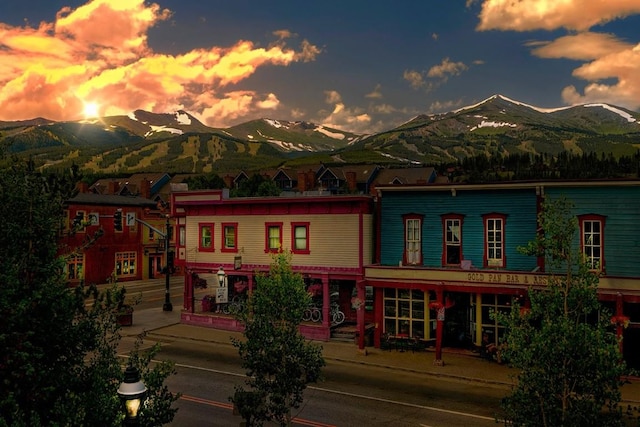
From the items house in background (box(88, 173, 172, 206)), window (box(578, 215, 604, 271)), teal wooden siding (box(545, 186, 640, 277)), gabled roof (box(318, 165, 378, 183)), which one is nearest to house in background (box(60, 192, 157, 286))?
window (box(578, 215, 604, 271))

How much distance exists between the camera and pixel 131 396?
8.30 meters

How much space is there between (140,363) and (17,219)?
352 centimetres

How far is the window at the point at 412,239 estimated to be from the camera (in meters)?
27.5

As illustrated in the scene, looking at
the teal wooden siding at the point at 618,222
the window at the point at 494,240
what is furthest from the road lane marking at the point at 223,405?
the teal wooden siding at the point at 618,222

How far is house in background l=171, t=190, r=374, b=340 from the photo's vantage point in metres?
28.8

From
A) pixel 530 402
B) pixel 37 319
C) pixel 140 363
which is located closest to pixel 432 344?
pixel 530 402

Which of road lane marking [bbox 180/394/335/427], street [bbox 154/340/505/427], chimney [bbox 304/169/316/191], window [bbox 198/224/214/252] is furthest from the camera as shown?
chimney [bbox 304/169/316/191]

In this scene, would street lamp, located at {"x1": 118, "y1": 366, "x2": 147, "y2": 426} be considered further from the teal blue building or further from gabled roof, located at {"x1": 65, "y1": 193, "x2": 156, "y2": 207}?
gabled roof, located at {"x1": 65, "y1": 193, "x2": 156, "y2": 207}

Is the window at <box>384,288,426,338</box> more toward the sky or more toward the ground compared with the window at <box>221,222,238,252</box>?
more toward the ground

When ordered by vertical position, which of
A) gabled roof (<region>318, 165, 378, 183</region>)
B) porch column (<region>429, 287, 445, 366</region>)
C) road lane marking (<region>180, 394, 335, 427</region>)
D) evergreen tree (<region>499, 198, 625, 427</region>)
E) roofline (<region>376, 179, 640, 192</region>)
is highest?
gabled roof (<region>318, 165, 378, 183</region>)

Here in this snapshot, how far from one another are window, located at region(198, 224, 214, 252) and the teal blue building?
Answer: 11126mm

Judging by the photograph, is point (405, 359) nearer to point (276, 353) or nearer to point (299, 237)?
point (299, 237)

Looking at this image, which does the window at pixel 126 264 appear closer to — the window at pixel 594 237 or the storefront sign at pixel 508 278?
the storefront sign at pixel 508 278

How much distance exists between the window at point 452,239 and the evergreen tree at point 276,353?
13.5 meters
